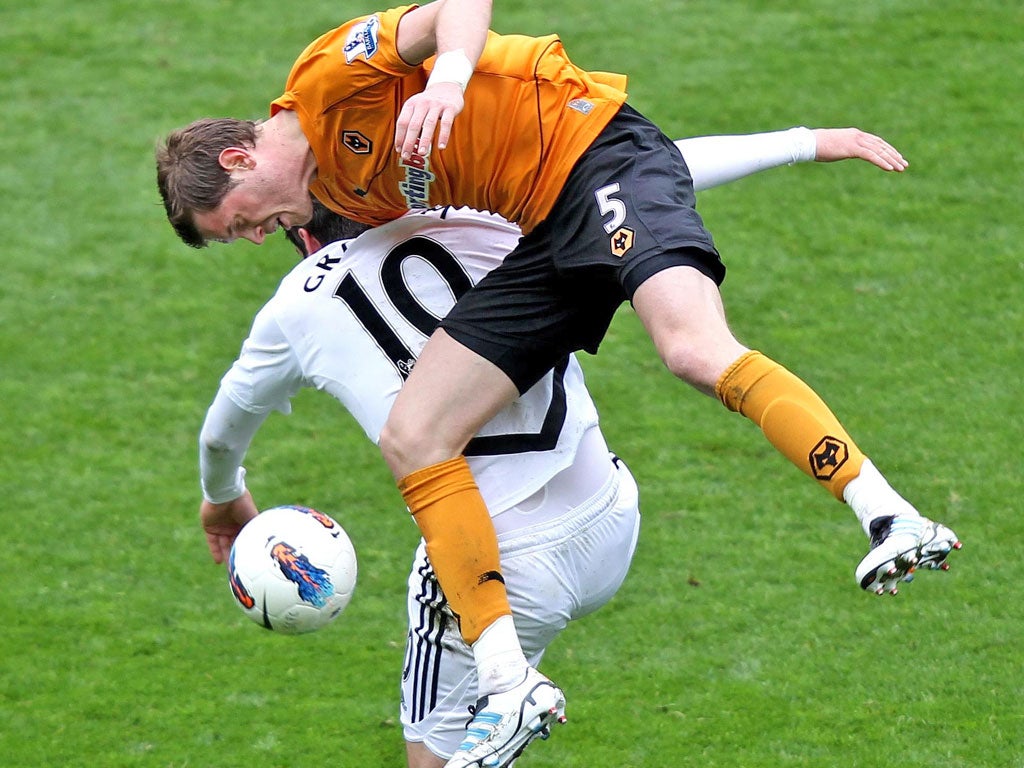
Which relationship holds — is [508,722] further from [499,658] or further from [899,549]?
[899,549]

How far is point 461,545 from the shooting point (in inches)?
155

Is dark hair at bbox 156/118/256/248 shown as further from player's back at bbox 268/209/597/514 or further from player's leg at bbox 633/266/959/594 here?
player's leg at bbox 633/266/959/594

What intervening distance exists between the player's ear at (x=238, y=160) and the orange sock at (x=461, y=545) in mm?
962

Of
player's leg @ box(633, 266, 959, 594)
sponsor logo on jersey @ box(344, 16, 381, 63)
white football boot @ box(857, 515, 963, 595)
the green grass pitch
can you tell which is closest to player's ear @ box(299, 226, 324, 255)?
sponsor logo on jersey @ box(344, 16, 381, 63)

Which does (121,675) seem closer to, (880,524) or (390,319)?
(390,319)

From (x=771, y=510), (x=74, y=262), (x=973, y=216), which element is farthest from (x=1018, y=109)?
(x=74, y=262)

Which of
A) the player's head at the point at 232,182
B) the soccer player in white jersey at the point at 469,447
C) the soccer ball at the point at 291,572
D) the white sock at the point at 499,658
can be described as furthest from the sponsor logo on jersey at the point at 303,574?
the player's head at the point at 232,182

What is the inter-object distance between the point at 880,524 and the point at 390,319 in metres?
1.45

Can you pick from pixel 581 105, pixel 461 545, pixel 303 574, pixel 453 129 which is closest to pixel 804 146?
pixel 581 105

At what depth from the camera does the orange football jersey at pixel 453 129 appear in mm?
4176

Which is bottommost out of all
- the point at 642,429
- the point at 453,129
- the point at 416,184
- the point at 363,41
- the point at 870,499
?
the point at 642,429

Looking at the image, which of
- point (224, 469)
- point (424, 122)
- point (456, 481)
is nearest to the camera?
point (424, 122)

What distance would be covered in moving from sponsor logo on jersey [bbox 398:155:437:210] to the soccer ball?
36.8 inches

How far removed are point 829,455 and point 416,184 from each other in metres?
1.36
